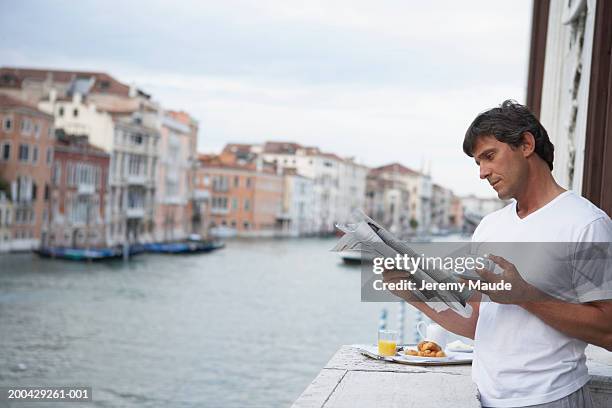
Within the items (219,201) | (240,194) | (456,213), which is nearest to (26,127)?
(219,201)

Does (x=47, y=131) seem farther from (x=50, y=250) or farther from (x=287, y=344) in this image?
(x=287, y=344)

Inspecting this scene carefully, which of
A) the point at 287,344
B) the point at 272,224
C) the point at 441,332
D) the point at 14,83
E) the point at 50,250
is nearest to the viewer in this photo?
the point at 441,332

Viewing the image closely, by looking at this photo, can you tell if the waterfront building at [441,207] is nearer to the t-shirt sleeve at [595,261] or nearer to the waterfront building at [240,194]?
the waterfront building at [240,194]

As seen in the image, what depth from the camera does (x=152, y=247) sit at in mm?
31297

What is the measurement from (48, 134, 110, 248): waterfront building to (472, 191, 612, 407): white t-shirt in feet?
84.6

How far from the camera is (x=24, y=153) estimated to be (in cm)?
2456

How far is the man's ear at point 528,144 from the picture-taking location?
991mm

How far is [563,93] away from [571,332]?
6.60 feet

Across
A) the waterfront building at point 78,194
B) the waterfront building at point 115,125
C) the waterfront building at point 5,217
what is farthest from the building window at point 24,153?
the waterfront building at point 115,125

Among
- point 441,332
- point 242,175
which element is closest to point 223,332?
point 441,332

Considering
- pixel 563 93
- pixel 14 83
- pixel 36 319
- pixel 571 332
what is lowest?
pixel 36 319

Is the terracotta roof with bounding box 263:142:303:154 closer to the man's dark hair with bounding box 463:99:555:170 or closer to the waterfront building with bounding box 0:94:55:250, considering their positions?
the waterfront building with bounding box 0:94:55:250

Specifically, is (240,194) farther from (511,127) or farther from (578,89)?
(511,127)

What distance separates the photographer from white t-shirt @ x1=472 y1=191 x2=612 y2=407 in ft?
3.11
